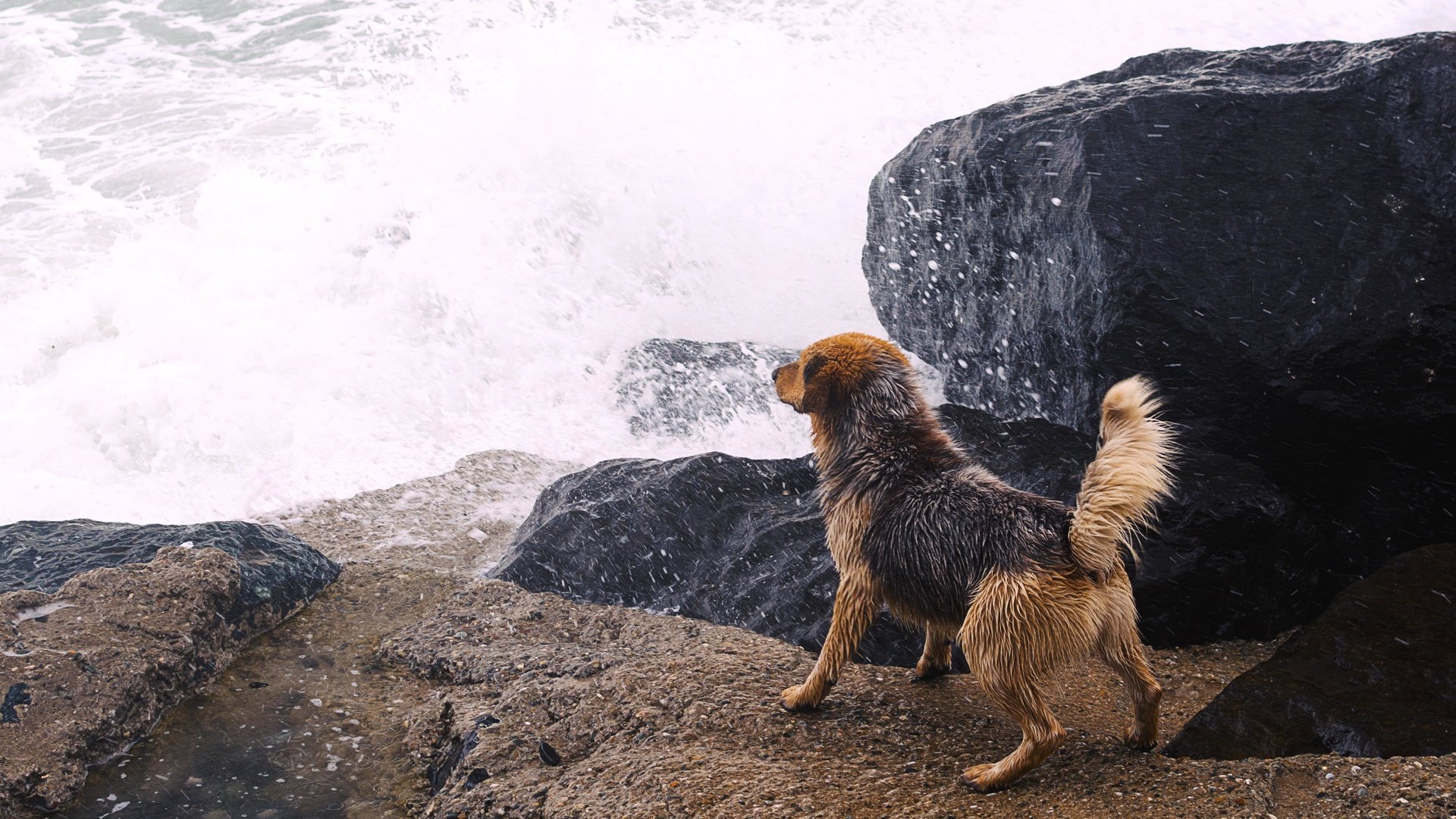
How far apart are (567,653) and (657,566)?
117 cm

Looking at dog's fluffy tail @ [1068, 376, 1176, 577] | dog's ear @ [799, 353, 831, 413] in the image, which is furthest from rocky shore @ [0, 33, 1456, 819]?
→ dog's ear @ [799, 353, 831, 413]

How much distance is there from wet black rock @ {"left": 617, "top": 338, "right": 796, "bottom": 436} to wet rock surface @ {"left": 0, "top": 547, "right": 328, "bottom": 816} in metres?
4.41

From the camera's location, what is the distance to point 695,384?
9828 millimetres

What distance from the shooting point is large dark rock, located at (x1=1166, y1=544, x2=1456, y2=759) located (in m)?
3.70

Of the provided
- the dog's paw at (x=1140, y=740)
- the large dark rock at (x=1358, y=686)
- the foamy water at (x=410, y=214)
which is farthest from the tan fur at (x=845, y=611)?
the foamy water at (x=410, y=214)

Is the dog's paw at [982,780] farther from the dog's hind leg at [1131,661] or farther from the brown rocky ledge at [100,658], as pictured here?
the brown rocky ledge at [100,658]

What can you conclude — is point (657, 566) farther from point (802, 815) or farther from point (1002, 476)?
point (802, 815)

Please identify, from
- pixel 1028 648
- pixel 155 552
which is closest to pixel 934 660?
pixel 1028 648

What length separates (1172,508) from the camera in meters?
5.04

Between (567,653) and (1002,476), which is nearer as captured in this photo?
(567,653)

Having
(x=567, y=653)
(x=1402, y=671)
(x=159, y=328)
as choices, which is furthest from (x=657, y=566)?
(x=159, y=328)

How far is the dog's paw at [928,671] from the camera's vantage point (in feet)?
14.3

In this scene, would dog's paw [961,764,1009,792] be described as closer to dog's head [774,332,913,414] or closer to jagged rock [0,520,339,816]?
dog's head [774,332,913,414]

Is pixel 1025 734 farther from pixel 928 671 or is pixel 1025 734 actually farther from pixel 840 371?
pixel 840 371
